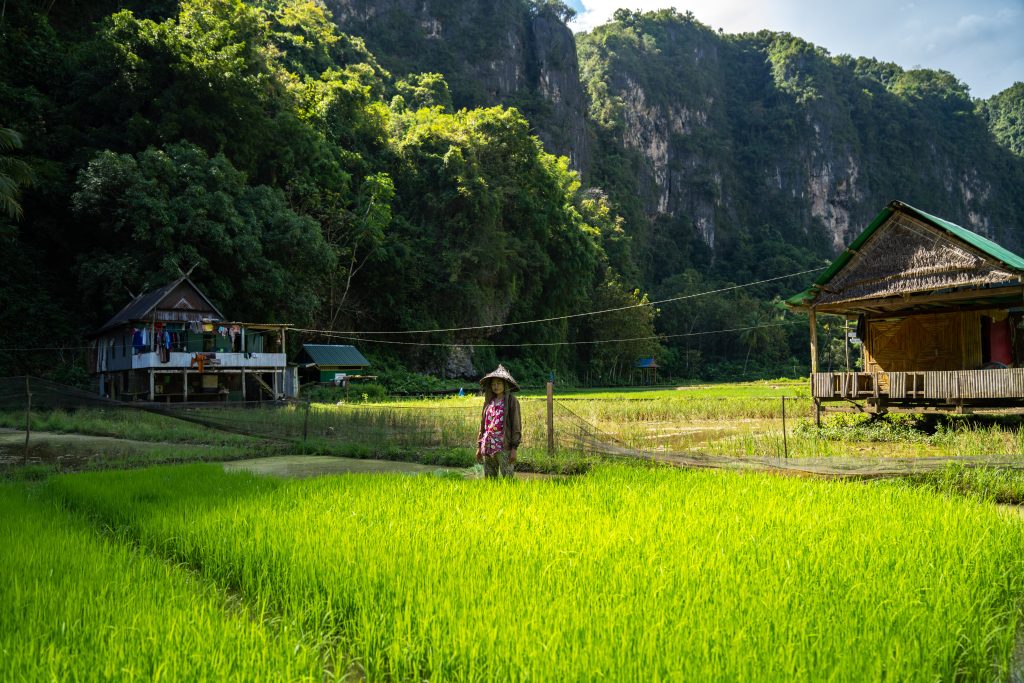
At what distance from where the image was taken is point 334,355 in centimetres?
3181

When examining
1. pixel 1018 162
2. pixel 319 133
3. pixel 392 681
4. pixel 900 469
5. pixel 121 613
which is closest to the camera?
pixel 392 681

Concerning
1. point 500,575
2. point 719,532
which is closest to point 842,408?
point 719,532

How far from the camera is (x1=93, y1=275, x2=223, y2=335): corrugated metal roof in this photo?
70.9ft

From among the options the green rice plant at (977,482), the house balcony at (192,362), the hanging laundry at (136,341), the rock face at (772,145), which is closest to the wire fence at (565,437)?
the green rice plant at (977,482)

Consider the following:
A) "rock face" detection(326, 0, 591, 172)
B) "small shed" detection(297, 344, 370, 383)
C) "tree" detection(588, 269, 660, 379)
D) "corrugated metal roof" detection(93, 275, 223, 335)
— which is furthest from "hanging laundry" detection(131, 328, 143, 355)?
"rock face" detection(326, 0, 591, 172)

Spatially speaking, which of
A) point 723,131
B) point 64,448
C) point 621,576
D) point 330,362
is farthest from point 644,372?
point 723,131

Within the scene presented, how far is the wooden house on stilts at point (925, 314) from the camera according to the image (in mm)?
12352

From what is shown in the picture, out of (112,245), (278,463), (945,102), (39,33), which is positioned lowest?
(278,463)

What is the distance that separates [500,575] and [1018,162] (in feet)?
462

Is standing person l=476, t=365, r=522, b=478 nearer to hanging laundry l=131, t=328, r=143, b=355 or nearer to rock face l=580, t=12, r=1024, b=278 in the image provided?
hanging laundry l=131, t=328, r=143, b=355

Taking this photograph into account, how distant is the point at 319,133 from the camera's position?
33656 mm

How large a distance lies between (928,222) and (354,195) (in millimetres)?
29240

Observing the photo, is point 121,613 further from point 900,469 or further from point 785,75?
point 785,75

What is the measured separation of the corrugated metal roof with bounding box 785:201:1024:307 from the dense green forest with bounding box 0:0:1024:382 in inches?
782
